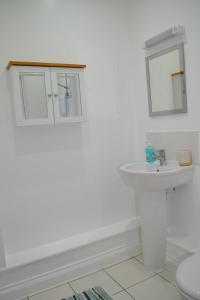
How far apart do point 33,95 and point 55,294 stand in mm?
1505

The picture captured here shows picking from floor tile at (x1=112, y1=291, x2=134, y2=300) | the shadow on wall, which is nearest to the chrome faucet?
the shadow on wall

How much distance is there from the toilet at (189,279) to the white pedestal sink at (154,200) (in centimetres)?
52

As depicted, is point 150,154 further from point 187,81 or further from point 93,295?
point 93,295

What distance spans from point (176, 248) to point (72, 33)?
1.98m

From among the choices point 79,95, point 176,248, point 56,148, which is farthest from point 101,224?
point 79,95

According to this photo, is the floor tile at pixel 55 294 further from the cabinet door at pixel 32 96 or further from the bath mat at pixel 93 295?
the cabinet door at pixel 32 96

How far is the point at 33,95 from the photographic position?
191 cm

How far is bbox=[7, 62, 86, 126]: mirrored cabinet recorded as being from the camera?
1.83m

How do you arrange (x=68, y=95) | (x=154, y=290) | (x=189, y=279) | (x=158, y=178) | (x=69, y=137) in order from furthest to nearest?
1. (x=69, y=137)
2. (x=68, y=95)
3. (x=154, y=290)
4. (x=158, y=178)
5. (x=189, y=279)

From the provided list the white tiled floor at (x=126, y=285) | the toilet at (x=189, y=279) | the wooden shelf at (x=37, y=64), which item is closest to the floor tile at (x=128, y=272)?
the white tiled floor at (x=126, y=285)

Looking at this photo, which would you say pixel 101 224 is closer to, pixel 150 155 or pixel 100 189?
pixel 100 189

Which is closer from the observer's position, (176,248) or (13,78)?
(13,78)

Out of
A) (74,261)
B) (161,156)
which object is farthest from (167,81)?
(74,261)

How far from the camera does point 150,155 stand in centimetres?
210
